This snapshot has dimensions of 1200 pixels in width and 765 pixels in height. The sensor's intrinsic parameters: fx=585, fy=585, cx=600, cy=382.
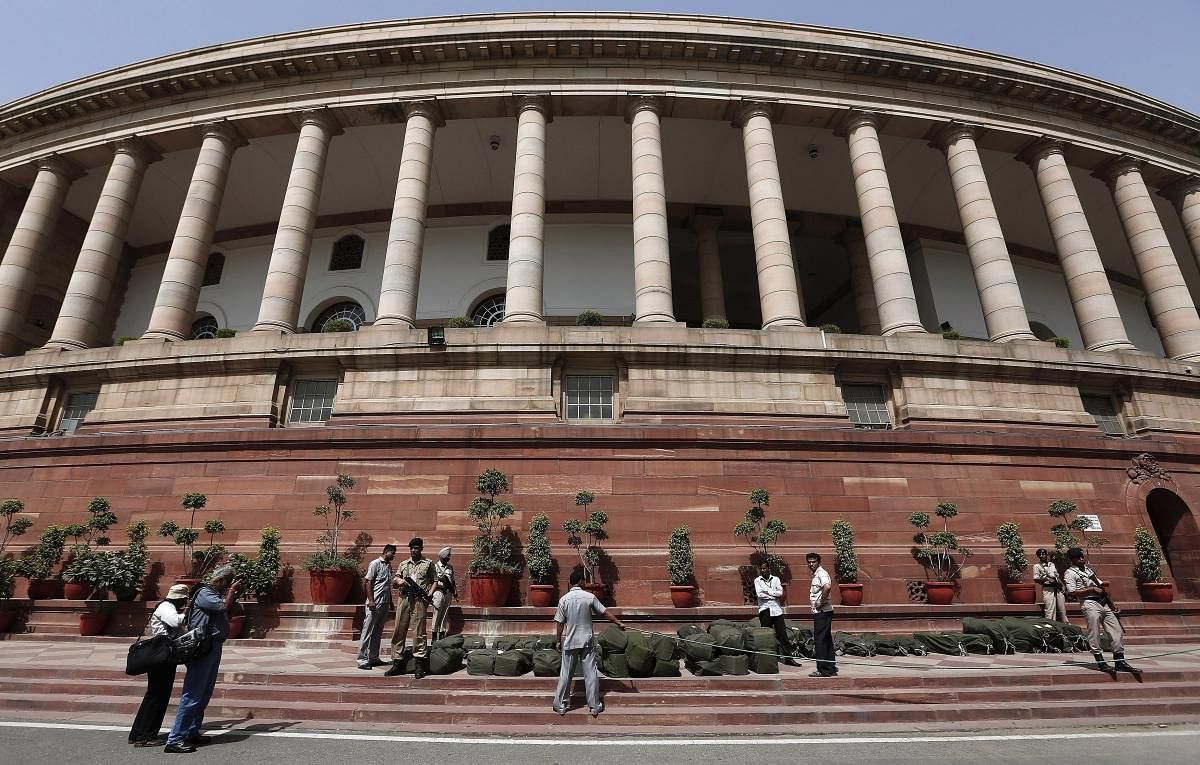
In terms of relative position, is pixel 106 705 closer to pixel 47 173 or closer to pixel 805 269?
pixel 47 173

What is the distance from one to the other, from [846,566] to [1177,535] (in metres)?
9.77

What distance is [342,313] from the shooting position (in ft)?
82.7

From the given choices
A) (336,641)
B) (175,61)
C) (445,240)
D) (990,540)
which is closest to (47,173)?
(175,61)

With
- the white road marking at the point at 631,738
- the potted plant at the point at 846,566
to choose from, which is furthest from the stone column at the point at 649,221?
the white road marking at the point at 631,738

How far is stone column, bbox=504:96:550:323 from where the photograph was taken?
52.1 ft

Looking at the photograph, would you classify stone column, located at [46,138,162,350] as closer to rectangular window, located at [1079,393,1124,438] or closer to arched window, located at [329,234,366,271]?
arched window, located at [329,234,366,271]

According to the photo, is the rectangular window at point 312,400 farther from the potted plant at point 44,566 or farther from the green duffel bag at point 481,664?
the green duffel bag at point 481,664

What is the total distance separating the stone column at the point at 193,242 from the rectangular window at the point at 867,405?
18.6 metres

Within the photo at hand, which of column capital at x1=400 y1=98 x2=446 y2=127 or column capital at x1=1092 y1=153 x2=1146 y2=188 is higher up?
column capital at x1=400 y1=98 x2=446 y2=127

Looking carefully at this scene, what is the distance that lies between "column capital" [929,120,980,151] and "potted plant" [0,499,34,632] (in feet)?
92.1

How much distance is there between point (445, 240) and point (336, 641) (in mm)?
18694

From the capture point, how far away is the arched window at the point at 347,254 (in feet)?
85.0

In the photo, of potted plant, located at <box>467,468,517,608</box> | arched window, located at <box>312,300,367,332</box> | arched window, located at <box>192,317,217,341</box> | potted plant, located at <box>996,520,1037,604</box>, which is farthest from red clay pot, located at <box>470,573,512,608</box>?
arched window, located at <box>192,317,217,341</box>

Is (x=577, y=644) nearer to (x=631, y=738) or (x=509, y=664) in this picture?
(x=631, y=738)
